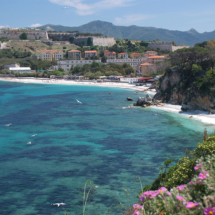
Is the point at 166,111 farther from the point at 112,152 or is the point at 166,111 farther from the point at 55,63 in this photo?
the point at 55,63

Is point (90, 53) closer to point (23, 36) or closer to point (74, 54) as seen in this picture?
point (74, 54)

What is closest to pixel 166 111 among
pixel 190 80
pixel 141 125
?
pixel 190 80

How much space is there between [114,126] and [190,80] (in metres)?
15.8

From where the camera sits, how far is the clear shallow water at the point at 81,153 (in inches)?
573

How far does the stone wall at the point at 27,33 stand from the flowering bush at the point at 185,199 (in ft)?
465

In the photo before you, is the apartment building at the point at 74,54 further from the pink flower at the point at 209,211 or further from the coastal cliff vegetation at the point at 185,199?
the pink flower at the point at 209,211

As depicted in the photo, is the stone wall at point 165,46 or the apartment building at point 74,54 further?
the stone wall at point 165,46

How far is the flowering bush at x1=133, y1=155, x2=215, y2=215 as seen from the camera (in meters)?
5.81

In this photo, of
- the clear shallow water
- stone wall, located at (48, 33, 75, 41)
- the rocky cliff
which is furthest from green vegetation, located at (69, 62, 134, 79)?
the clear shallow water

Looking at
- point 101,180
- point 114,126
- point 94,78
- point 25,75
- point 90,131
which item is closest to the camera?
point 101,180

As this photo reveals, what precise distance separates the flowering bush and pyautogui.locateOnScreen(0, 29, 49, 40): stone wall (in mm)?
141868

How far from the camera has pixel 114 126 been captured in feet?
100

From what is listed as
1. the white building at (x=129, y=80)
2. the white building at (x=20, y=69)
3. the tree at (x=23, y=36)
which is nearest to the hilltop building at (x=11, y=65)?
the white building at (x=20, y=69)

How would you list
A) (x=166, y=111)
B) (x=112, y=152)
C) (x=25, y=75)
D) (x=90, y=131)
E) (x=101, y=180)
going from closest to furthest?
1. (x=101, y=180)
2. (x=112, y=152)
3. (x=90, y=131)
4. (x=166, y=111)
5. (x=25, y=75)
